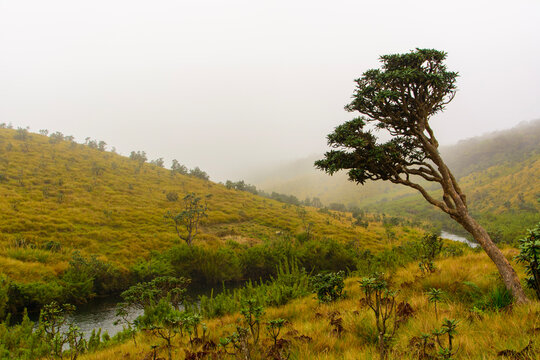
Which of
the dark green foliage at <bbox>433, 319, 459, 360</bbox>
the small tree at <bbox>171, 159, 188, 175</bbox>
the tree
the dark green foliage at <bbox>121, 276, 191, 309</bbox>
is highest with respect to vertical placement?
the small tree at <bbox>171, 159, 188, 175</bbox>

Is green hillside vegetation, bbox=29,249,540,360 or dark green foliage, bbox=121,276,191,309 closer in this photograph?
green hillside vegetation, bbox=29,249,540,360

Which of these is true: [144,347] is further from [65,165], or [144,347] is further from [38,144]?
[38,144]

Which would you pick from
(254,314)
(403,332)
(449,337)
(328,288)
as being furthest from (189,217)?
(449,337)

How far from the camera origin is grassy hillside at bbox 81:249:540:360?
11.4ft

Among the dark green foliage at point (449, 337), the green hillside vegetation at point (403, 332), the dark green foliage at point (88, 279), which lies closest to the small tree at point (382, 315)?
the green hillside vegetation at point (403, 332)

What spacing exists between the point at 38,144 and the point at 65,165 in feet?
62.4

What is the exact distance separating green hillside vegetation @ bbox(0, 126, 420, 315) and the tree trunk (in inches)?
868

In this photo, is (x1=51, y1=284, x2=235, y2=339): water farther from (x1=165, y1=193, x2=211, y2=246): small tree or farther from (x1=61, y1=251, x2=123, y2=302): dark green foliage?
(x1=165, y1=193, x2=211, y2=246): small tree

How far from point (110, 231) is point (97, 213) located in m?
7.96

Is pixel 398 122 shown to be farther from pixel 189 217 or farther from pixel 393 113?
pixel 189 217

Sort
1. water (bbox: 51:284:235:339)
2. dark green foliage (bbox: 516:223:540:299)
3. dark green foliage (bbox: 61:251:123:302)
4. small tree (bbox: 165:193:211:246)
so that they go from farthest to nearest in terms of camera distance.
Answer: small tree (bbox: 165:193:211:246) < dark green foliage (bbox: 61:251:123:302) < water (bbox: 51:284:235:339) < dark green foliage (bbox: 516:223:540:299)

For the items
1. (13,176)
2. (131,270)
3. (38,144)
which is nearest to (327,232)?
(131,270)

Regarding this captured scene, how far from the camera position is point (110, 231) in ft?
117

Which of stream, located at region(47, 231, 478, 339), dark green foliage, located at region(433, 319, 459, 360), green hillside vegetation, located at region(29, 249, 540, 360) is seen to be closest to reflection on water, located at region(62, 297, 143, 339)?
stream, located at region(47, 231, 478, 339)
